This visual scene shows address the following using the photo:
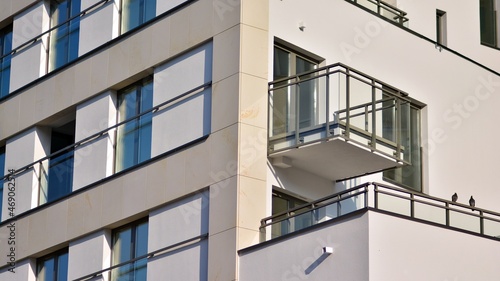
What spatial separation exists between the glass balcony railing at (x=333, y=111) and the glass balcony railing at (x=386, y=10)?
3.91 metres

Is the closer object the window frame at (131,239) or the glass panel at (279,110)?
the glass panel at (279,110)

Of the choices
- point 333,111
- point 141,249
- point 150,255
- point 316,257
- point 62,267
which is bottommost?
point 316,257

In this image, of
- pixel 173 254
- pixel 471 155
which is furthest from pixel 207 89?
pixel 471 155

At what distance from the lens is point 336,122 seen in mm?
29750

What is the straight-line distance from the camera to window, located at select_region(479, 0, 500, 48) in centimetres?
3894

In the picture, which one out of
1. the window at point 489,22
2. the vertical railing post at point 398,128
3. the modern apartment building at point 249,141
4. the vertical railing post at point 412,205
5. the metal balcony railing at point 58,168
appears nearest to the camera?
the vertical railing post at point 412,205

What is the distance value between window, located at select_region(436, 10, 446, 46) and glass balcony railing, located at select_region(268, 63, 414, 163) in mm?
7093

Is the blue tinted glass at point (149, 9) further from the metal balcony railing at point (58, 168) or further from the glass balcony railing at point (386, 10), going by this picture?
the glass balcony railing at point (386, 10)

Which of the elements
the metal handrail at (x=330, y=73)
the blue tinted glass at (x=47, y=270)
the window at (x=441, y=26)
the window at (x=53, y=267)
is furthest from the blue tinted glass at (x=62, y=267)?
the window at (x=441, y=26)

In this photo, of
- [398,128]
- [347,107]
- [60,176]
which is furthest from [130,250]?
[398,128]

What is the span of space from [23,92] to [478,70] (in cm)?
1143

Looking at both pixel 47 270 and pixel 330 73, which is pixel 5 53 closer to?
pixel 47 270

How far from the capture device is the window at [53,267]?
34.4m

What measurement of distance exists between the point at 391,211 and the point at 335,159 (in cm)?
290
